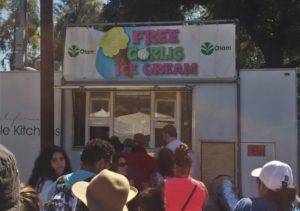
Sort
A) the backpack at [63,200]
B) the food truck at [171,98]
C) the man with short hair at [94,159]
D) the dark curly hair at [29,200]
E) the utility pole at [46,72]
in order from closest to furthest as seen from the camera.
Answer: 1. the dark curly hair at [29,200]
2. the backpack at [63,200]
3. the man with short hair at [94,159]
4. the utility pole at [46,72]
5. the food truck at [171,98]

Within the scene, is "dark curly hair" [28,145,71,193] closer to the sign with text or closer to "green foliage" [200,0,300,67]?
the sign with text

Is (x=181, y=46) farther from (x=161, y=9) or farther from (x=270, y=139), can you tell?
(x=161, y=9)

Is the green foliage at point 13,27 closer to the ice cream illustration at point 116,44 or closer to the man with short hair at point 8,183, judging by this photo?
the ice cream illustration at point 116,44

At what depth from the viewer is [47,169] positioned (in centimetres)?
509

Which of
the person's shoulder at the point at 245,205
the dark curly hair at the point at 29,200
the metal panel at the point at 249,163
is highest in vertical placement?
the dark curly hair at the point at 29,200

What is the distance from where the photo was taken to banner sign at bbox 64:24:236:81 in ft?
32.3

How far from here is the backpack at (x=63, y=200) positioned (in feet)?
11.8

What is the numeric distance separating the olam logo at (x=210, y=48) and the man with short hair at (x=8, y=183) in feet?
25.7

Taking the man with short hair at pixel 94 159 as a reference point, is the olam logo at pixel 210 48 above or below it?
above

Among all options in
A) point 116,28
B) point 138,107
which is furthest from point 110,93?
point 116,28

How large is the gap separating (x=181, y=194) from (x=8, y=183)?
2602mm

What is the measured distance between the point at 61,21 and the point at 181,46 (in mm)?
29090

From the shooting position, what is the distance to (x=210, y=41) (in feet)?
32.4

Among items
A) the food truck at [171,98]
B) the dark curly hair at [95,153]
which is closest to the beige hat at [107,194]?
the dark curly hair at [95,153]
